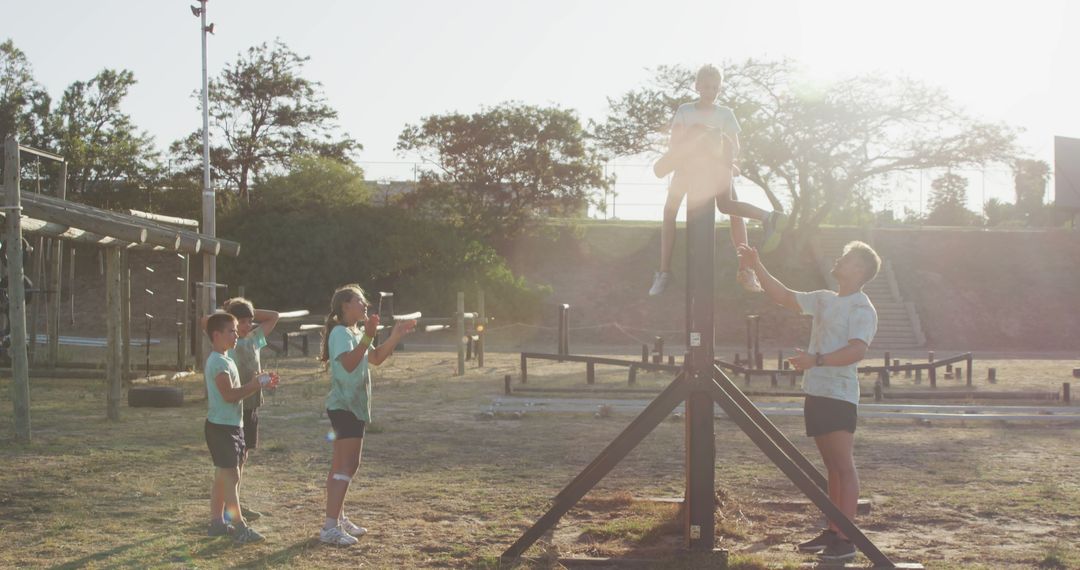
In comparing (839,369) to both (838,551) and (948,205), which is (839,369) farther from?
(948,205)

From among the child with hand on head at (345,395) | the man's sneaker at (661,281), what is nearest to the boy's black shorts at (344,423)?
the child with hand on head at (345,395)

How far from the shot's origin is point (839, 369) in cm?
595

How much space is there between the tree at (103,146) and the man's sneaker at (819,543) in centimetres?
3740

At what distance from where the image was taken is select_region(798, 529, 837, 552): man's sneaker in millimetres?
6254

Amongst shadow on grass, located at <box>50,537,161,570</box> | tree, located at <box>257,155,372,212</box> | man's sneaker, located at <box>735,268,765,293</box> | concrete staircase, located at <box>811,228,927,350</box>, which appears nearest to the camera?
shadow on grass, located at <box>50,537,161,570</box>

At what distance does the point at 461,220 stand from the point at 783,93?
11974 mm

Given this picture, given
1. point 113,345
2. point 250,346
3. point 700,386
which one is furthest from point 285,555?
point 113,345

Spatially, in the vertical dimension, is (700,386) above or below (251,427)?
above

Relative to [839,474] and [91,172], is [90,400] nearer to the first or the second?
[839,474]

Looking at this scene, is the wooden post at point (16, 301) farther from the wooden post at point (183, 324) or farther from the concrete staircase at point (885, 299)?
the concrete staircase at point (885, 299)

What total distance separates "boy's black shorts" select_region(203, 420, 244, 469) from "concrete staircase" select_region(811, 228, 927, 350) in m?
25.0

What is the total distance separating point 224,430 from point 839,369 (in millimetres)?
3645

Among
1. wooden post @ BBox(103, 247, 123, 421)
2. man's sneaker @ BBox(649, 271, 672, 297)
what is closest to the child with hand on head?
man's sneaker @ BBox(649, 271, 672, 297)

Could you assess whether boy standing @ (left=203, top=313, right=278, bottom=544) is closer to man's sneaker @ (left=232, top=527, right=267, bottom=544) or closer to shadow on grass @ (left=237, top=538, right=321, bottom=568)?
man's sneaker @ (left=232, top=527, right=267, bottom=544)
